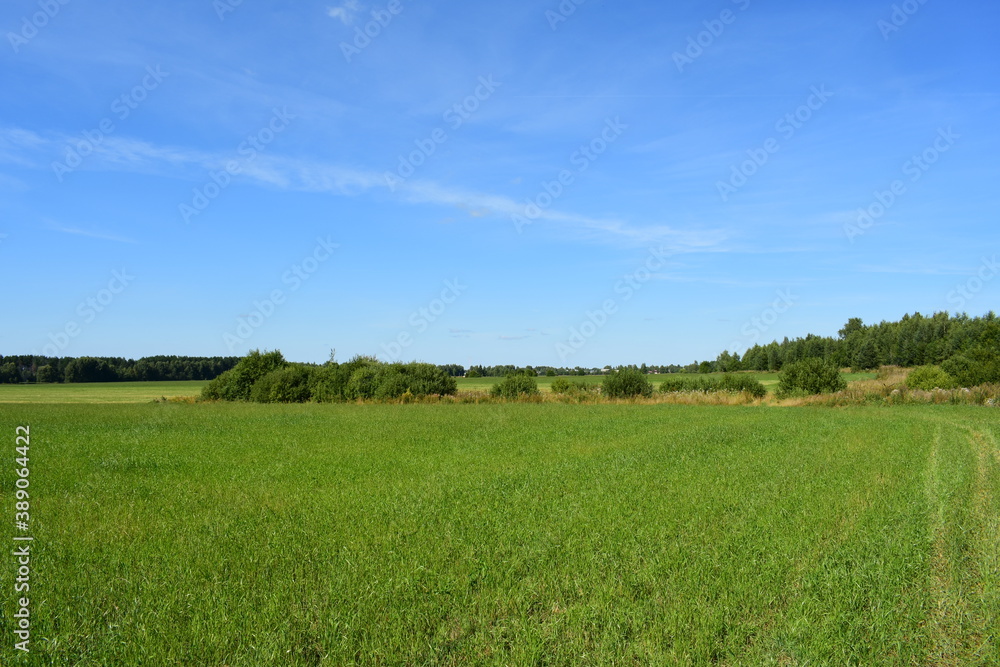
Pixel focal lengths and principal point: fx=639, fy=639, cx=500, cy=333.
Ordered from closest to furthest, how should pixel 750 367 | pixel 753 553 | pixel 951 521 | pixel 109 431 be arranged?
pixel 753 553 < pixel 951 521 < pixel 109 431 < pixel 750 367

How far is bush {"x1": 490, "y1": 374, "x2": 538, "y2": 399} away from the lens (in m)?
46.3

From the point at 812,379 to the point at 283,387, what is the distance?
123 feet

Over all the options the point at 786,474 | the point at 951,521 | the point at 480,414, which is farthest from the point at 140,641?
the point at 480,414

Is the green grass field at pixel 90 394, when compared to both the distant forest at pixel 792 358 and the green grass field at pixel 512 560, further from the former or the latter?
the green grass field at pixel 512 560

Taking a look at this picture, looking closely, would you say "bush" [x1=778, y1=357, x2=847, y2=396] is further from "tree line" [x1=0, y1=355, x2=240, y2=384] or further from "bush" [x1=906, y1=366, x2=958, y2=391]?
"tree line" [x1=0, y1=355, x2=240, y2=384]

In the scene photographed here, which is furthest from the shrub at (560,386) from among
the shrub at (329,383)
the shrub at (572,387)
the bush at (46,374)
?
the bush at (46,374)

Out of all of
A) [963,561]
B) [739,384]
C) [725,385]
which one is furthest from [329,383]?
[963,561]

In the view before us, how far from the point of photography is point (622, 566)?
6.71 metres

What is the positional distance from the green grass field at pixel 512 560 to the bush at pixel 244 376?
34767 millimetres

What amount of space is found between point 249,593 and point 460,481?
6.18m

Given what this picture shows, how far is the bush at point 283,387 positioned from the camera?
46.0 meters

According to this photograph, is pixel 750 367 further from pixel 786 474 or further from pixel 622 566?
pixel 622 566

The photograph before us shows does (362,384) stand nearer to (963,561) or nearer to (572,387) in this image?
(572,387)

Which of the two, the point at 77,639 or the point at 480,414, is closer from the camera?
the point at 77,639
